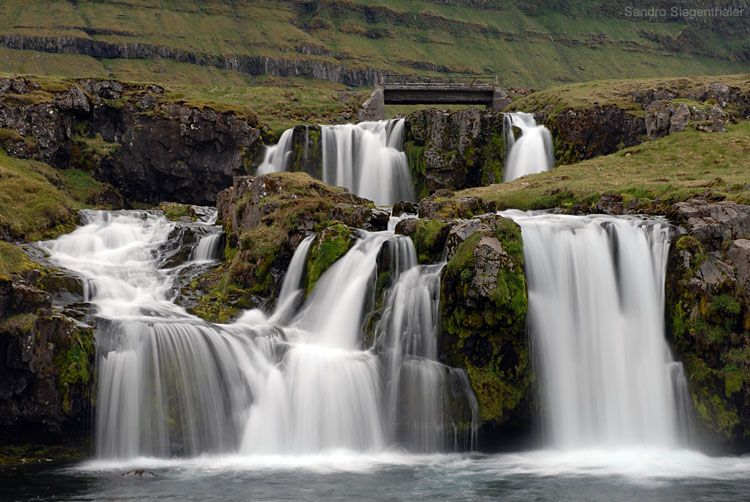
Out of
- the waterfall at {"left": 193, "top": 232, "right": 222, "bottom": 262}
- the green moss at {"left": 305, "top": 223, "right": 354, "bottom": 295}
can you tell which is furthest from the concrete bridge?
the green moss at {"left": 305, "top": 223, "right": 354, "bottom": 295}

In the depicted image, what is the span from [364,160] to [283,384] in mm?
28622

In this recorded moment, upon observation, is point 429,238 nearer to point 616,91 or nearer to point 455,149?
point 455,149

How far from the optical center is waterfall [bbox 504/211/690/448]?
71.9 ft

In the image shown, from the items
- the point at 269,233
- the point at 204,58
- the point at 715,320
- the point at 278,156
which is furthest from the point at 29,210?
the point at 204,58

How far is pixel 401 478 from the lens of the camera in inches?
733

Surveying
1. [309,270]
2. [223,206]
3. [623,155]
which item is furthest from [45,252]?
[623,155]

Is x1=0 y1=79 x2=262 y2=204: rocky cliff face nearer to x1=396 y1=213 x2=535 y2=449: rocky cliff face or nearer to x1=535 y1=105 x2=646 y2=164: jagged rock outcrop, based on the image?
x1=535 y1=105 x2=646 y2=164: jagged rock outcrop

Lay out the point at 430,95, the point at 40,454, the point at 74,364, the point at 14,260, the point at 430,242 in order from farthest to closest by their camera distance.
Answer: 1. the point at 430,95
2. the point at 430,242
3. the point at 14,260
4. the point at 74,364
5. the point at 40,454

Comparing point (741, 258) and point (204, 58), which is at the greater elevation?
point (204, 58)

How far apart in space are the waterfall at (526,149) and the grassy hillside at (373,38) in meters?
106

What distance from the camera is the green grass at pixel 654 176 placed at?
30.4 metres

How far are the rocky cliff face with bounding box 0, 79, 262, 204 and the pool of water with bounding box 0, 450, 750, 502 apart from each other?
34291 millimetres

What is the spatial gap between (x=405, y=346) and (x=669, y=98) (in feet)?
118

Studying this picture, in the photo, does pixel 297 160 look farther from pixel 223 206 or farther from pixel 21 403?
pixel 21 403
